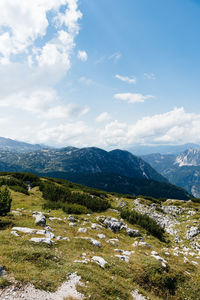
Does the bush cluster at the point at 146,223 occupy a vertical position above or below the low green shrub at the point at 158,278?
below

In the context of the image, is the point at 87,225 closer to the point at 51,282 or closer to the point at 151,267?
the point at 151,267

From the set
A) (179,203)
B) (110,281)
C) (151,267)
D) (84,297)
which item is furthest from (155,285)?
(179,203)

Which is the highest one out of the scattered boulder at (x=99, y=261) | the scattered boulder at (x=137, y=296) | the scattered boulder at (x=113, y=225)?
the scattered boulder at (x=99, y=261)

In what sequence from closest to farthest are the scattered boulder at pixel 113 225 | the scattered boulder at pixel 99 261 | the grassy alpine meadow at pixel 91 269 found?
the grassy alpine meadow at pixel 91 269 < the scattered boulder at pixel 99 261 < the scattered boulder at pixel 113 225

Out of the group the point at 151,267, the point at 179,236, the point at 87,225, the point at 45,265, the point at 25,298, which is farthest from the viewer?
the point at 179,236

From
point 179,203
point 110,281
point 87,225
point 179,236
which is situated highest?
point 110,281

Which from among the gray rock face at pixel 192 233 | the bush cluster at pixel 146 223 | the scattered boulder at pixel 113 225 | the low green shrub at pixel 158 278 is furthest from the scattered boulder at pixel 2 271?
the gray rock face at pixel 192 233

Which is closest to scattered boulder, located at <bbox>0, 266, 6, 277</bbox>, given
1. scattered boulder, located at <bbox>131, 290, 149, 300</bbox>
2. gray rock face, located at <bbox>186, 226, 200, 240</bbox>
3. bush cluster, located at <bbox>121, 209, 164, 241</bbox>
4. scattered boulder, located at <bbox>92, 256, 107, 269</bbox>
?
scattered boulder, located at <bbox>92, 256, 107, 269</bbox>

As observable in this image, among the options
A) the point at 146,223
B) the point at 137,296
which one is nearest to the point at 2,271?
the point at 137,296

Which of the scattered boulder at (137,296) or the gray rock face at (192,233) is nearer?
the scattered boulder at (137,296)

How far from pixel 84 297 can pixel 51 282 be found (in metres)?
1.83

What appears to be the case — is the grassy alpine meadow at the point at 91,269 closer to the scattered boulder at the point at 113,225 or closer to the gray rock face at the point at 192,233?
the scattered boulder at the point at 113,225

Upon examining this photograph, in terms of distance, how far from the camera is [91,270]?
31.8ft

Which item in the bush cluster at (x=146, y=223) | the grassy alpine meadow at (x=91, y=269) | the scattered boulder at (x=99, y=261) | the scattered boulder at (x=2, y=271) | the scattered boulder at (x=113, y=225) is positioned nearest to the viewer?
the scattered boulder at (x=2, y=271)
